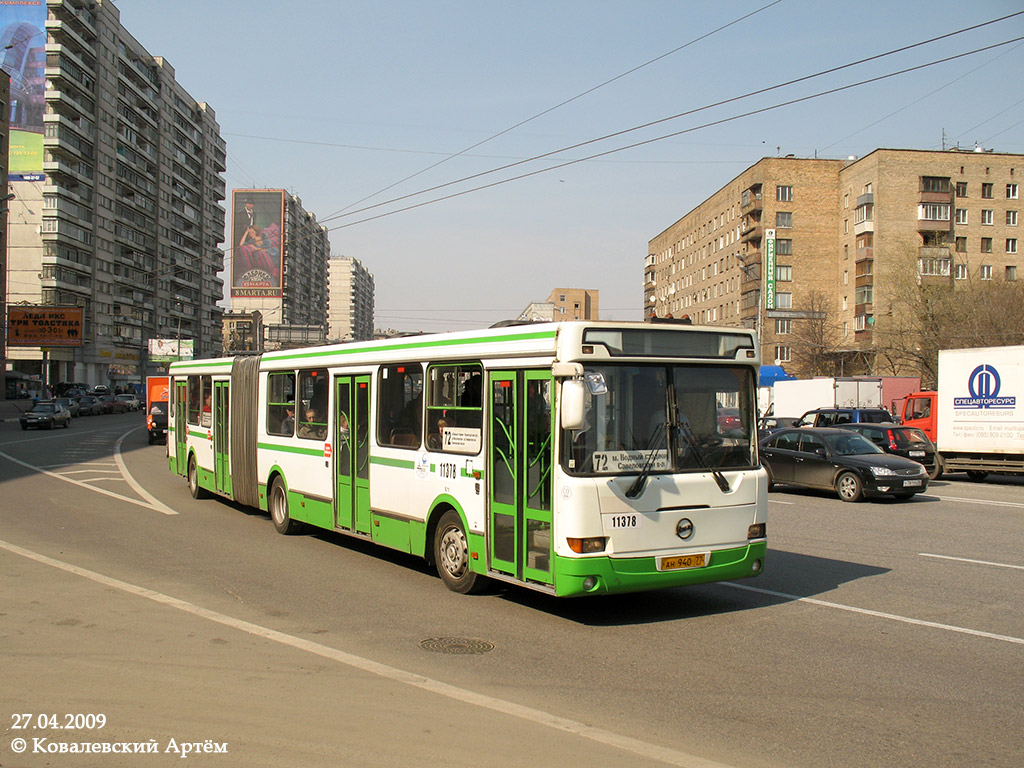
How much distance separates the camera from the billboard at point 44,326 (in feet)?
216

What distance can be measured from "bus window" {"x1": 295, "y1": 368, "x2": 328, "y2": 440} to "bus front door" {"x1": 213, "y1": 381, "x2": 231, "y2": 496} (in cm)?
341

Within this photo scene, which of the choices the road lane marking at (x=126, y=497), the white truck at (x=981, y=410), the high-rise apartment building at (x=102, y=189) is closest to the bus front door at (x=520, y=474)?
the road lane marking at (x=126, y=497)

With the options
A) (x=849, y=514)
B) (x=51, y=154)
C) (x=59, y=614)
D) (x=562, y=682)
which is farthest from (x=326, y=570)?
(x=51, y=154)

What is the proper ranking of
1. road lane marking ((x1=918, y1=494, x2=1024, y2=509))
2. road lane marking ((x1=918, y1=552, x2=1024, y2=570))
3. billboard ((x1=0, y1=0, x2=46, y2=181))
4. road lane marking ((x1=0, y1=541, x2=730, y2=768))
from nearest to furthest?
road lane marking ((x1=0, y1=541, x2=730, y2=768))
road lane marking ((x1=918, y1=552, x2=1024, y2=570))
road lane marking ((x1=918, y1=494, x2=1024, y2=509))
billboard ((x1=0, y1=0, x2=46, y2=181))

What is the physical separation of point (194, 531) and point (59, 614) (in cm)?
554

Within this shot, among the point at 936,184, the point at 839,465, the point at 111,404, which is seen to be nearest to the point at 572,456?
the point at 839,465

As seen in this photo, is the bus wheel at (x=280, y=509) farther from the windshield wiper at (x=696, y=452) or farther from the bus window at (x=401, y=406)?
the windshield wiper at (x=696, y=452)

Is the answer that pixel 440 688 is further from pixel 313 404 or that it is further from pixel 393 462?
pixel 313 404

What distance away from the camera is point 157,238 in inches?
4220

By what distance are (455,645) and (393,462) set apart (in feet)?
10.7

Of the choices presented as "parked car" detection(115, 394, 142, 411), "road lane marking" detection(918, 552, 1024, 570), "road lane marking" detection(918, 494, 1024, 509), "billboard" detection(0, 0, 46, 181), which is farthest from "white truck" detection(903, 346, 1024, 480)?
"billboard" detection(0, 0, 46, 181)

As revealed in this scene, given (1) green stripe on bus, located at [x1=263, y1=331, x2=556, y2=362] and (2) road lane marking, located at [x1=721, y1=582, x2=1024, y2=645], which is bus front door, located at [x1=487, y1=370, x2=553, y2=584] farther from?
(2) road lane marking, located at [x1=721, y1=582, x2=1024, y2=645]

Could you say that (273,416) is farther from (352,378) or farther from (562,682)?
(562,682)

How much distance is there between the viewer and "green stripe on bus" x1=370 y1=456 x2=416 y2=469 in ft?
31.5
